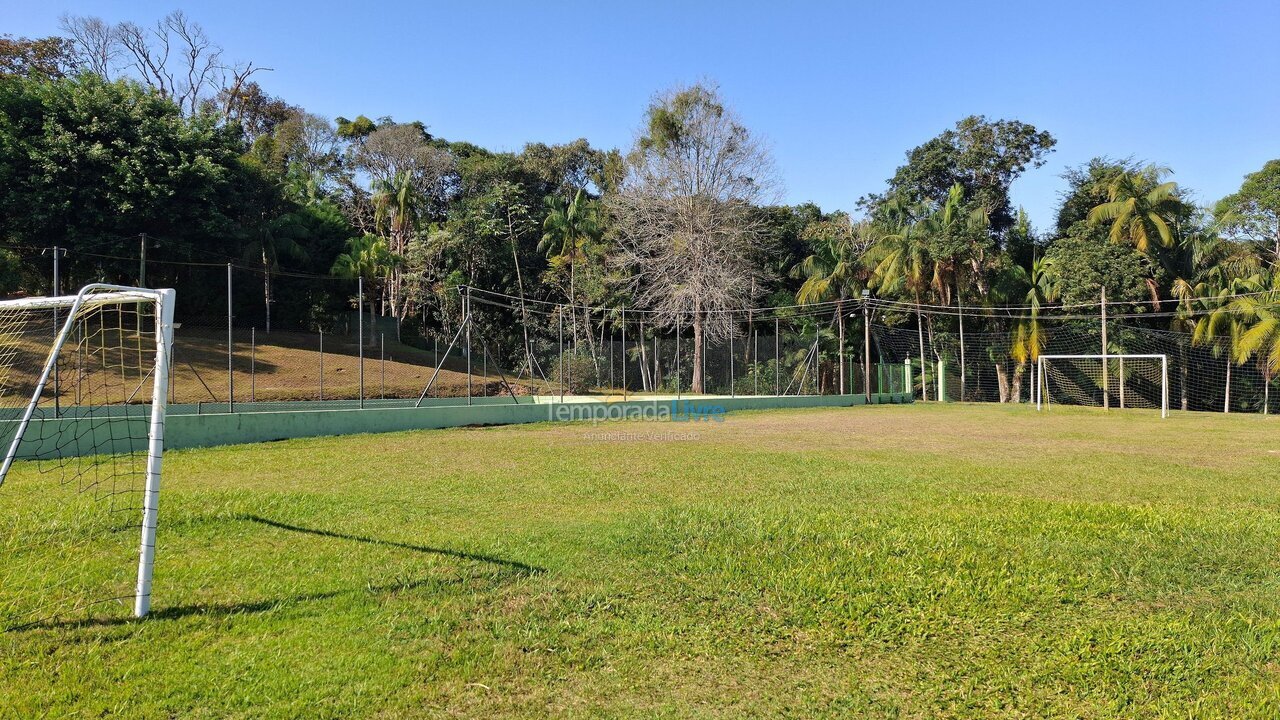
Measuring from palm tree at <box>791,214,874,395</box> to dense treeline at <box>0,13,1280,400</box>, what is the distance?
0.41 feet

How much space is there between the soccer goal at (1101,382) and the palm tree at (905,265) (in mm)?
4668

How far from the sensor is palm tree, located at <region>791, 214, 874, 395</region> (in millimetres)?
29125

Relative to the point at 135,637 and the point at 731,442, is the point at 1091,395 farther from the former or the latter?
the point at 135,637

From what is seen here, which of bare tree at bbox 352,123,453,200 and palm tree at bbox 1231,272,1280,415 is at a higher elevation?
bare tree at bbox 352,123,453,200

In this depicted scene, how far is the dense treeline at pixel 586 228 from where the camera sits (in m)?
22.0

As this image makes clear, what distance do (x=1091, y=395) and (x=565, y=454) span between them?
24.3m

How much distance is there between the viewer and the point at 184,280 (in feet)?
78.2

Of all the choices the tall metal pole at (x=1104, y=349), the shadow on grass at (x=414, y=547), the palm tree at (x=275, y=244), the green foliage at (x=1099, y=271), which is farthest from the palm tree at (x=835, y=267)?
the shadow on grass at (x=414, y=547)

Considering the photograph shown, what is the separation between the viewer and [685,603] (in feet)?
12.9

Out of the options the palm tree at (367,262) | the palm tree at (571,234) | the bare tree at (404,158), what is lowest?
the palm tree at (367,262)

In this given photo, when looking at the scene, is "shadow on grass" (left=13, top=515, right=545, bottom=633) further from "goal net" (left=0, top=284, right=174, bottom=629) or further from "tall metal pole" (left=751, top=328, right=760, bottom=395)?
"tall metal pole" (left=751, top=328, right=760, bottom=395)

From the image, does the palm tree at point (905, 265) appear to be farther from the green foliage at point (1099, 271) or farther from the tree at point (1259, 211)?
the tree at point (1259, 211)

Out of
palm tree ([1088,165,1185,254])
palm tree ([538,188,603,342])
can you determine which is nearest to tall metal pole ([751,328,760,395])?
palm tree ([538,188,603,342])

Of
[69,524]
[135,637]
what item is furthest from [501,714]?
A: [69,524]
